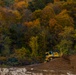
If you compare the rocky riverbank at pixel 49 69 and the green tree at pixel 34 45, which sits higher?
the green tree at pixel 34 45

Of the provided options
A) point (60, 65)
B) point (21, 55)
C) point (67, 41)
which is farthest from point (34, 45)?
point (60, 65)

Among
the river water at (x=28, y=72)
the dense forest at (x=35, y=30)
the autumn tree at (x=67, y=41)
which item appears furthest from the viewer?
the dense forest at (x=35, y=30)

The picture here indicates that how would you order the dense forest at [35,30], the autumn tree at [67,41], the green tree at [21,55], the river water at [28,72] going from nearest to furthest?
the river water at [28,72], the green tree at [21,55], the autumn tree at [67,41], the dense forest at [35,30]

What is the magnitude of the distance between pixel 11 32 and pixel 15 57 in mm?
5093

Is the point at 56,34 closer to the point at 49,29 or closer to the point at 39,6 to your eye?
the point at 49,29

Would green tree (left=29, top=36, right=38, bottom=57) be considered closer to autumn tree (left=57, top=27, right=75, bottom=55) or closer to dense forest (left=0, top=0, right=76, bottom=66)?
dense forest (left=0, top=0, right=76, bottom=66)

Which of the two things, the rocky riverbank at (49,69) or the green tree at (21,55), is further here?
the green tree at (21,55)

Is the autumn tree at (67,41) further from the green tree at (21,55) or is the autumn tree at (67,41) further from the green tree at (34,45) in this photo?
the green tree at (21,55)

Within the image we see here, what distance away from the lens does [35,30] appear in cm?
2528

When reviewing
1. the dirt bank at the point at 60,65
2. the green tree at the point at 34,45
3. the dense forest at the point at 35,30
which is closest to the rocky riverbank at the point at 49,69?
the dirt bank at the point at 60,65

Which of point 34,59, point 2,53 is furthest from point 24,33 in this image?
point 34,59

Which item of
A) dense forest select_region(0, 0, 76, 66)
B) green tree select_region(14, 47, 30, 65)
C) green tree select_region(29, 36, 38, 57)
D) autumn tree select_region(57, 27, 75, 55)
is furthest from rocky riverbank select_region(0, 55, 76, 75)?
green tree select_region(29, 36, 38, 57)

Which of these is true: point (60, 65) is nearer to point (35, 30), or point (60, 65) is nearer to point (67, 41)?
point (67, 41)

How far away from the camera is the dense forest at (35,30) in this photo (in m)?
Answer: 21.3
